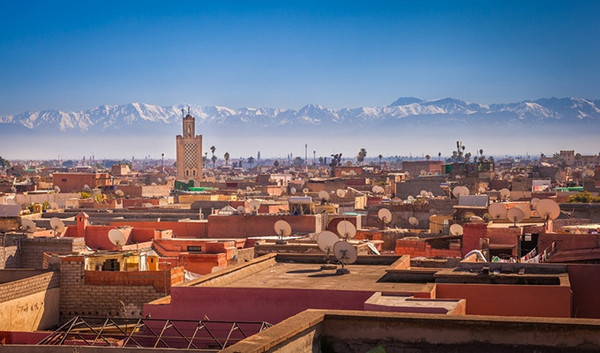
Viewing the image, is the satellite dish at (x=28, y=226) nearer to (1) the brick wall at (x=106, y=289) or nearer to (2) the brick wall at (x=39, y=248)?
(2) the brick wall at (x=39, y=248)

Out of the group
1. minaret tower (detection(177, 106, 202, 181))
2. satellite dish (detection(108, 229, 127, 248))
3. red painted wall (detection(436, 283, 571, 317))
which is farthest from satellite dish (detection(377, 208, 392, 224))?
minaret tower (detection(177, 106, 202, 181))

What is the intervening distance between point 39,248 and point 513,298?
16100mm

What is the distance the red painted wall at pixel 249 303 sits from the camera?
Result: 38.9ft

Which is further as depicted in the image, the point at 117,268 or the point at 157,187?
the point at 157,187

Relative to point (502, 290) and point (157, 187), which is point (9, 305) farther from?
point (157, 187)

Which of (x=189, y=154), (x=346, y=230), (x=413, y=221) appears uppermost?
(x=189, y=154)

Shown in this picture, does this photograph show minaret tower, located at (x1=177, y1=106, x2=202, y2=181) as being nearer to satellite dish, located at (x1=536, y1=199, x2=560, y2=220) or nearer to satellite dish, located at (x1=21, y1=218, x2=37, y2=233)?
satellite dish, located at (x1=21, y1=218, x2=37, y2=233)

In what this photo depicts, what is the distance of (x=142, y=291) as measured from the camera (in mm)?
16984

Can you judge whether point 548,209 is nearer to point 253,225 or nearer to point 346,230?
point 346,230

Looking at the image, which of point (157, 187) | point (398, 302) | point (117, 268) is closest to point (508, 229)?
point (117, 268)

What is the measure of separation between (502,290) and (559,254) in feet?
20.0

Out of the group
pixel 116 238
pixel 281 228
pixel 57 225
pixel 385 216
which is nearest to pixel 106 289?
pixel 116 238

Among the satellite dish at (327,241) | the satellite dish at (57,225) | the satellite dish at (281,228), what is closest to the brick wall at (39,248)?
the satellite dish at (57,225)

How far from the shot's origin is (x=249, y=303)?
1211cm
